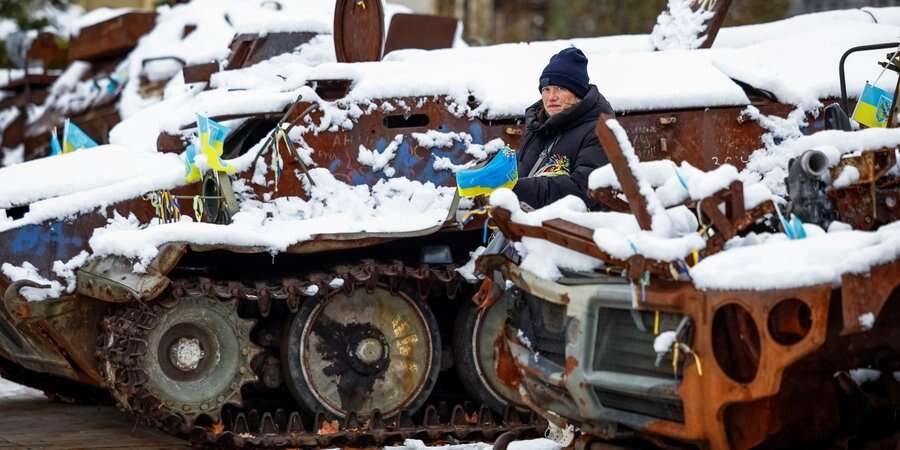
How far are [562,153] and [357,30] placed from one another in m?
2.46

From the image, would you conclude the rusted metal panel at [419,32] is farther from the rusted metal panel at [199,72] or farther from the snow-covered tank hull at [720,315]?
the snow-covered tank hull at [720,315]

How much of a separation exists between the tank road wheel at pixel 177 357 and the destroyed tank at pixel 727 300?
2.64 m

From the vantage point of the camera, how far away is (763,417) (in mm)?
5543

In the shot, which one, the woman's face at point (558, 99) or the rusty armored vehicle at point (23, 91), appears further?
the rusty armored vehicle at point (23, 91)

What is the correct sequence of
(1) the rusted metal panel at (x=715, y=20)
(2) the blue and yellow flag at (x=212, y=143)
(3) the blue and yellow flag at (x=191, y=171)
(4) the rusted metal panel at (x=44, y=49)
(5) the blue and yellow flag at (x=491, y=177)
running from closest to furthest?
(5) the blue and yellow flag at (x=491, y=177), (2) the blue and yellow flag at (x=212, y=143), (3) the blue and yellow flag at (x=191, y=171), (1) the rusted metal panel at (x=715, y=20), (4) the rusted metal panel at (x=44, y=49)

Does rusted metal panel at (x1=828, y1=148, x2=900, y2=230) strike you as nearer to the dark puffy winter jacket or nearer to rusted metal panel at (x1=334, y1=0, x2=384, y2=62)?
the dark puffy winter jacket

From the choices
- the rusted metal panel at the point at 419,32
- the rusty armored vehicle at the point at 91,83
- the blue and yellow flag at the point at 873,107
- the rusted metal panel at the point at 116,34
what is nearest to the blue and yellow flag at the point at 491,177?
the blue and yellow flag at the point at 873,107

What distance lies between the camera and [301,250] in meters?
8.32

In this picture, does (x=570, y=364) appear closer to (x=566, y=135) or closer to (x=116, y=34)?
(x=566, y=135)

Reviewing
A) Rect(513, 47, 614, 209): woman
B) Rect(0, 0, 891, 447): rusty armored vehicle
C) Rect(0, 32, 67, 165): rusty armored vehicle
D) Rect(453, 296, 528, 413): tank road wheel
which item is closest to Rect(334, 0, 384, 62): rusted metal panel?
Rect(0, 0, 891, 447): rusty armored vehicle

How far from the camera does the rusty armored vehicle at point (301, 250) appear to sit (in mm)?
8289

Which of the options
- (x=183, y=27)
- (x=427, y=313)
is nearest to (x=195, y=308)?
(x=427, y=313)

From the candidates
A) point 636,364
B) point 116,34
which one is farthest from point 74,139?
point 636,364

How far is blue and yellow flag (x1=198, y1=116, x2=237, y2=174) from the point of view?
27.6ft
